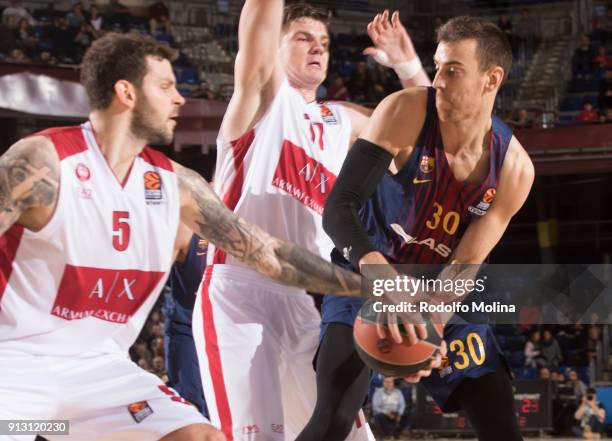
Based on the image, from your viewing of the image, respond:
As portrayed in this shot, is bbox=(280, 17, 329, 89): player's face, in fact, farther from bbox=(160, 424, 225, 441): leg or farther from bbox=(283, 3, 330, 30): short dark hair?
bbox=(160, 424, 225, 441): leg

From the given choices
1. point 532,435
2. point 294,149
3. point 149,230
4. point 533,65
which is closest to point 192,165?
point 532,435

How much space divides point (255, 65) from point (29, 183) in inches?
48.7

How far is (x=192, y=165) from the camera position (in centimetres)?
1184

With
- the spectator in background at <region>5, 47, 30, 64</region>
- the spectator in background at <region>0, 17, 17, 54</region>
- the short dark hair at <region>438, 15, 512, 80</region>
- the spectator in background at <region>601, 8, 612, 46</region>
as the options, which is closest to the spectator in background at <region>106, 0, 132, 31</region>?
the spectator in background at <region>0, 17, 17, 54</region>

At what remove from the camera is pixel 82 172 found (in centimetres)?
304

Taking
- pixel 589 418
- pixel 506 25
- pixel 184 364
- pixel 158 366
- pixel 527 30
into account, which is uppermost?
pixel 506 25

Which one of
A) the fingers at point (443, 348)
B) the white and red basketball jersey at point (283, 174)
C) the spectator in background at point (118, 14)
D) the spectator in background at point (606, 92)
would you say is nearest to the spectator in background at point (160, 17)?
the spectator in background at point (118, 14)

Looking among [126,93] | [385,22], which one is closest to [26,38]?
[385,22]

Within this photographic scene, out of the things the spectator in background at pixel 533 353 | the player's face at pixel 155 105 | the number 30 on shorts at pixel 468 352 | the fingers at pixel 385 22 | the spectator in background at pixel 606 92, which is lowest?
the spectator in background at pixel 533 353

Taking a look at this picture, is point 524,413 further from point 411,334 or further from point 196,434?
point 196,434

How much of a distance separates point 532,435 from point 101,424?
24.1 ft

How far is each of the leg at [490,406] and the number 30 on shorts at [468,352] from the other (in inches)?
2.4

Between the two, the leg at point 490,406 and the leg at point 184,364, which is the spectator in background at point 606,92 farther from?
the leg at point 490,406

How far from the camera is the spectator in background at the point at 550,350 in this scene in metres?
10.6
